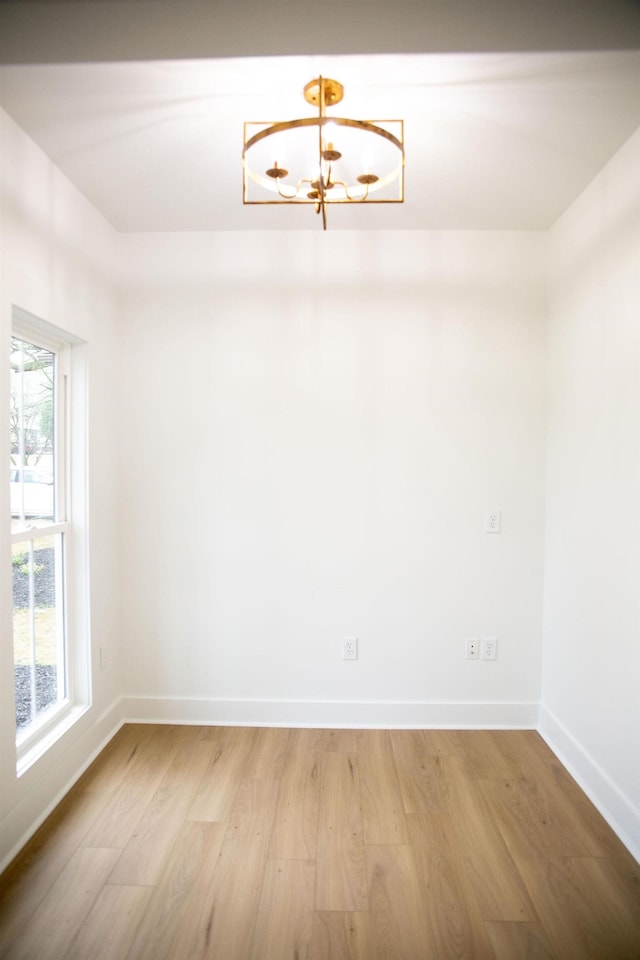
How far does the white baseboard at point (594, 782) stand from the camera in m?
2.04

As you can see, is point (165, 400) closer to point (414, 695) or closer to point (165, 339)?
point (165, 339)

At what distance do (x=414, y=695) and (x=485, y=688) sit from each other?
379 mm

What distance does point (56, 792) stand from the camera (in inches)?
89.7

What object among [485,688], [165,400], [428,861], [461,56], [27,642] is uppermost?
[461,56]

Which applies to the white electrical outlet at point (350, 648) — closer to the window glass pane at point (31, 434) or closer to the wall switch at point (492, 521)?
the wall switch at point (492, 521)

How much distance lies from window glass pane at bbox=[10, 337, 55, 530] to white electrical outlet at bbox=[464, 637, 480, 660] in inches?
84.8

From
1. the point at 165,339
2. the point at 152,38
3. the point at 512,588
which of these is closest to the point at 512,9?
the point at 152,38

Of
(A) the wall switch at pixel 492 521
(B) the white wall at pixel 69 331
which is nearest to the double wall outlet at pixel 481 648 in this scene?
(A) the wall switch at pixel 492 521

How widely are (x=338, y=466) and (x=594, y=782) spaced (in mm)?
1805

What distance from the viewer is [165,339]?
2.98 meters

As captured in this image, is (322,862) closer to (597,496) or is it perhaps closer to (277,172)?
(597,496)

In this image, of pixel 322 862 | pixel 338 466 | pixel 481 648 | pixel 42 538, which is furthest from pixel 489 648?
pixel 42 538

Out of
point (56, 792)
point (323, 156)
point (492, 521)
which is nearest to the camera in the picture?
point (323, 156)

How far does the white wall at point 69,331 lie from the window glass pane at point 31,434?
7.3 inches
